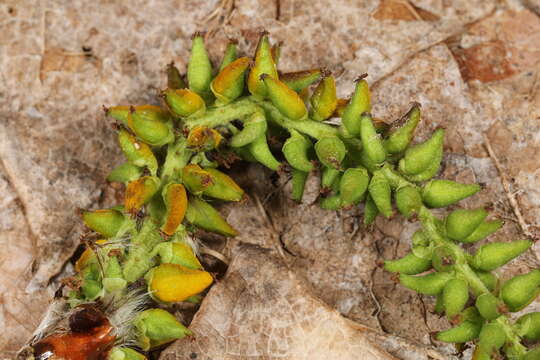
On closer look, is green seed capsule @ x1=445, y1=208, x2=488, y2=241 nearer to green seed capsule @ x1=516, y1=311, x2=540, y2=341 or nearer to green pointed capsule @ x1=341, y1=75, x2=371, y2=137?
green seed capsule @ x1=516, y1=311, x2=540, y2=341

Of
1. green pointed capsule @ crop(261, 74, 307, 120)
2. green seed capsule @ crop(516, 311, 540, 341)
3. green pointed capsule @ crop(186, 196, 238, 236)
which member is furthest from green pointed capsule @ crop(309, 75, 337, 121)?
green seed capsule @ crop(516, 311, 540, 341)

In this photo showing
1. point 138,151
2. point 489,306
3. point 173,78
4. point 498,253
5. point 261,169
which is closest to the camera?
point 489,306

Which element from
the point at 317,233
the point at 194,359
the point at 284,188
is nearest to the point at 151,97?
the point at 284,188

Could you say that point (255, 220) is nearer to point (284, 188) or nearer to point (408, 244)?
point (284, 188)

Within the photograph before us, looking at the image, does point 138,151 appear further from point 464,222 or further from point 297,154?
point 464,222

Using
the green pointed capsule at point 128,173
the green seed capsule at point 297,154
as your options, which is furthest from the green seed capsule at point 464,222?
the green pointed capsule at point 128,173

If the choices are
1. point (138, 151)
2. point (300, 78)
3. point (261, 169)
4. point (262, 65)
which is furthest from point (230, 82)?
point (261, 169)
